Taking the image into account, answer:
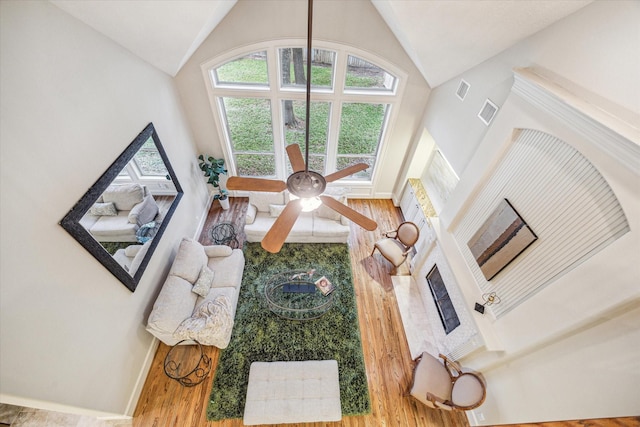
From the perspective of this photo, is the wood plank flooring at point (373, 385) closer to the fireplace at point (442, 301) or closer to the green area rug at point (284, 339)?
the green area rug at point (284, 339)

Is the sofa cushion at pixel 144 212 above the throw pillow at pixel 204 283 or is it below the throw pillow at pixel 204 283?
above

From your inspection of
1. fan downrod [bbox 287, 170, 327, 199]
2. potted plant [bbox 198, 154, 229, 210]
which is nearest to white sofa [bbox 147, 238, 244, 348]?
potted plant [bbox 198, 154, 229, 210]

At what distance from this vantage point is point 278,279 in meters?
4.92

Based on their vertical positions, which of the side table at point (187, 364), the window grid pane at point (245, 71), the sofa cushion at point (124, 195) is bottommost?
the side table at point (187, 364)

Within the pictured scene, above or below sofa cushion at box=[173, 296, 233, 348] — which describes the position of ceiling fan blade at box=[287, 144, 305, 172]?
above

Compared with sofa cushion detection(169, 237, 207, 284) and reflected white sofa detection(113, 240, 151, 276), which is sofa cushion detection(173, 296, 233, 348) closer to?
sofa cushion detection(169, 237, 207, 284)

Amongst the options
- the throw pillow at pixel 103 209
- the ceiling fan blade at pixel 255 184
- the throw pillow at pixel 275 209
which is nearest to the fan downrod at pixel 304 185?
the ceiling fan blade at pixel 255 184

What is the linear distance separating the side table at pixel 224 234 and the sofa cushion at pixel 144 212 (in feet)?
4.99

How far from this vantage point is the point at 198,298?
4188mm

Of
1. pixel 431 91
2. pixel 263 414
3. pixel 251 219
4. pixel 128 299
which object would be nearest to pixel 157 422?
pixel 263 414

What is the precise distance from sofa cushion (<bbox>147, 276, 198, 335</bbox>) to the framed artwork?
3.93 meters

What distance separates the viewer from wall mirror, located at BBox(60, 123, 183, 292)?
272cm

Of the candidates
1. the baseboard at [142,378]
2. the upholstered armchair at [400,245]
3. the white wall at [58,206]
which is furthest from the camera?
the upholstered armchair at [400,245]

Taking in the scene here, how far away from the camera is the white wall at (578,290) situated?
6.41 feet
